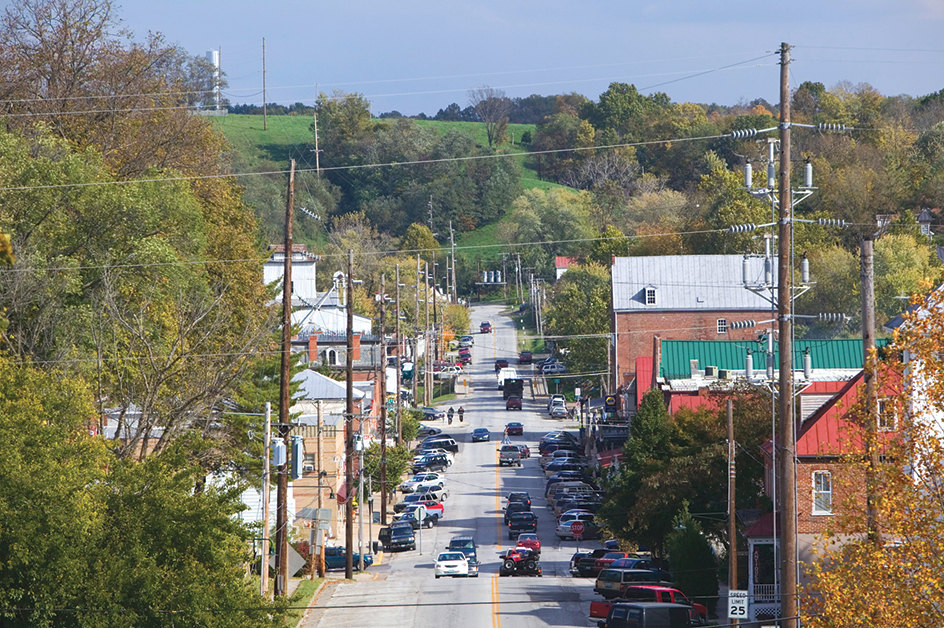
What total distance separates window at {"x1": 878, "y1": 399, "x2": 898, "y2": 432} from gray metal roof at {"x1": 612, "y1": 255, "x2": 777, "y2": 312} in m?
60.7

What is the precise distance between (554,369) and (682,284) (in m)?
24.8

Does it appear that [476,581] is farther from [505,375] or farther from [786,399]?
[505,375]

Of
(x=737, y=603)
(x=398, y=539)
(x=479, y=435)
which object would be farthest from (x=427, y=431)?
(x=737, y=603)

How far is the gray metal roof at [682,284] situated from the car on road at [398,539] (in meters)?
32.1

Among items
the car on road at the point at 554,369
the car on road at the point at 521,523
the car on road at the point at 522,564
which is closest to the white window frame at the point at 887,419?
the car on road at the point at 522,564

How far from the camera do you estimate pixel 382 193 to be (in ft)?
584

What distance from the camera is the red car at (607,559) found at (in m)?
43.2

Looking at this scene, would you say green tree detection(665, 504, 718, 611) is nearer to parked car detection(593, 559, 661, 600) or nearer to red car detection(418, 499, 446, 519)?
parked car detection(593, 559, 661, 600)

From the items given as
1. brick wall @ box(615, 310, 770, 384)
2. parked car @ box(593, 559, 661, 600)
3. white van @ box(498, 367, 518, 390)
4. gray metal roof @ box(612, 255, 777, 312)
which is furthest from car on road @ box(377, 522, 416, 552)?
white van @ box(498, 367, 518, 390)

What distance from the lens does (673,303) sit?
81000 millimetres

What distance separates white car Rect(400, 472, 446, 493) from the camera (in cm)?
6556

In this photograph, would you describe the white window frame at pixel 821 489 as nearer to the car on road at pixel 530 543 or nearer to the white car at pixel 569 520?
the car on road at pixel 530 543

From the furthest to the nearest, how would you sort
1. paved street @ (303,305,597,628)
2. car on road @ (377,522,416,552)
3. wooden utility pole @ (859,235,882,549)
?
1. car on road @ (377,522,416,552)
2. paved street @ (303,305,597,628)
3. wooden utility pole @ (859,235,882,549)

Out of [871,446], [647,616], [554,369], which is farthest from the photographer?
[554,369]
